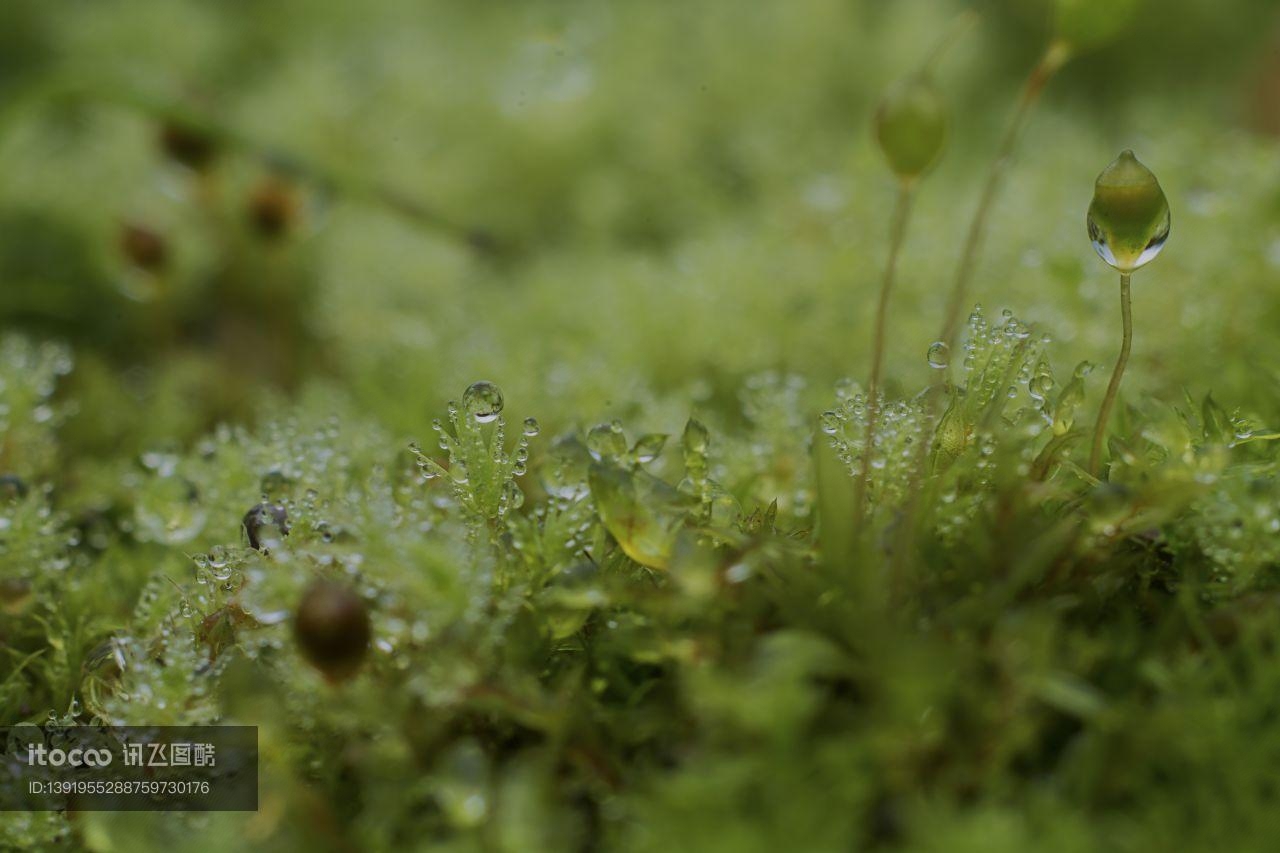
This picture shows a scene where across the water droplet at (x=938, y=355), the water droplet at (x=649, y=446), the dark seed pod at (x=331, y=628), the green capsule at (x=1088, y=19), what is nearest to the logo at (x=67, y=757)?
the dark seed pod at (x=331, y=628)

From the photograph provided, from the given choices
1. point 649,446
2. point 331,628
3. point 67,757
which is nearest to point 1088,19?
point 649,446

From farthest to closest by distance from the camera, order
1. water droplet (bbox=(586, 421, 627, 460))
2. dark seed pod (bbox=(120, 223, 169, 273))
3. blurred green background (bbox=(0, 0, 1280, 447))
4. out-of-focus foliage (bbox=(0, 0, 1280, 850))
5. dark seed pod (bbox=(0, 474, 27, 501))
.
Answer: dark seed pod (bbox=(120, 223, 169, 273)) < blurred green background (bbox=(0, 0, 1280, 447)) < dark seed pod (bbox=(0, 474, 27, 501)) < water droplet (bbox=(586, 421, 627, 460)) < out-of-focus foliage (bbox=(0, 0, 1280, 850))

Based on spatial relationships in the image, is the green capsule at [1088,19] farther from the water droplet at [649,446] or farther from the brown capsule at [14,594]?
the brown capsule at [14,594]

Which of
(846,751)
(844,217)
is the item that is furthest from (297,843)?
(844,217)

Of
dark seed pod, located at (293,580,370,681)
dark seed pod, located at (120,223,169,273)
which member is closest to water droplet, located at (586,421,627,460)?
dark seed pod, located at (293,580,370,681)

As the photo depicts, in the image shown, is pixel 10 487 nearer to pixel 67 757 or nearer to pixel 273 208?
pixel 67 757

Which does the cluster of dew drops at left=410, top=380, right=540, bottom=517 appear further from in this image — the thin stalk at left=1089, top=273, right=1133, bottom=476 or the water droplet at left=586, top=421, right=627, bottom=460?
the thin stalk at left=1089, top=273, right=1133, bottom=476

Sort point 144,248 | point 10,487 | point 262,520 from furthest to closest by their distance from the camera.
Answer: point 144,248 < point 10,487 < point 262,520
